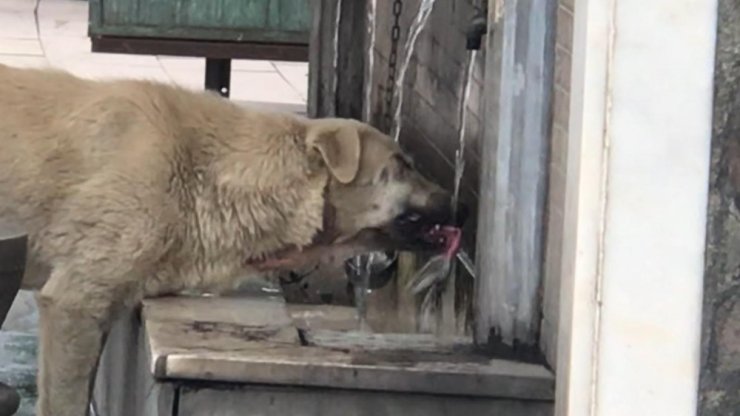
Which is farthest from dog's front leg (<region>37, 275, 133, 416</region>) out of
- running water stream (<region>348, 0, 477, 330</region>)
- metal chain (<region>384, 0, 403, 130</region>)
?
metal chain (<region>384, 0, 403, 130</region>)

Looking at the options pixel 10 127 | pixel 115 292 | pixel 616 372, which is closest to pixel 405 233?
pixel 115 292

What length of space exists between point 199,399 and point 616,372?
8.49 ft

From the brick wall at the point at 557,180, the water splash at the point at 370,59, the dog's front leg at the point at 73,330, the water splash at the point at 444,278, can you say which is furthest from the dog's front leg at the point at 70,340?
the water splash at the point at 370,59

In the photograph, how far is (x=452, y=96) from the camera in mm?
5496

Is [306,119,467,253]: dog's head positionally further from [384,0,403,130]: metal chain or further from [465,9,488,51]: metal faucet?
[384,0,403,130]: metal chain

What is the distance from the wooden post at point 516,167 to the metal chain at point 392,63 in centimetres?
161

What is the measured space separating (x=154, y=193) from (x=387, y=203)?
33.2 inches

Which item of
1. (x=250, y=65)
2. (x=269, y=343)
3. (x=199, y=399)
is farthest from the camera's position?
(x=250, y=65)

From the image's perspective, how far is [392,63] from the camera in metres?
6.05

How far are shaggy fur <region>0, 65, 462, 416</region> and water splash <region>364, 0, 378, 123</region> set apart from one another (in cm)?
187

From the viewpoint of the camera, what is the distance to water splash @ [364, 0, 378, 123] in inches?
277

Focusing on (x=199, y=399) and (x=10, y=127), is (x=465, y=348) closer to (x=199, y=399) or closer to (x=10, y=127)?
(x=199, y=399)

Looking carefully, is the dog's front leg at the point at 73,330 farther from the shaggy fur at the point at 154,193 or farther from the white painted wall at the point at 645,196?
the white painted wall at the point at 645,196

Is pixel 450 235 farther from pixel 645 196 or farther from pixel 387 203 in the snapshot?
pixel 645 196
